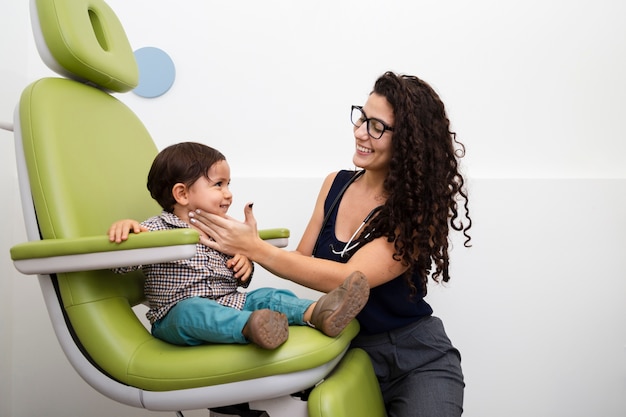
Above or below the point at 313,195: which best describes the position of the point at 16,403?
below

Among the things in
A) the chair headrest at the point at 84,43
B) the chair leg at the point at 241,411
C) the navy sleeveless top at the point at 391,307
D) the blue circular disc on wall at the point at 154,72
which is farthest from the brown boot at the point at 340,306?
the blue circular disc on wall at the point at 154,72

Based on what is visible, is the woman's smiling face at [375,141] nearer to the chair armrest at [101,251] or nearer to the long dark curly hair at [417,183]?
the long dark curly hair at [417,183]

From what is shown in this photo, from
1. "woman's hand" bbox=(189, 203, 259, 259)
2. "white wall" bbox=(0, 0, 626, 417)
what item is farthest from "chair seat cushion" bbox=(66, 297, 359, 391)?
"white wall" bbox=(0, 0, 626, 417)

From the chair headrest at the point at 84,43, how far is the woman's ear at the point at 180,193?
35 centimetres

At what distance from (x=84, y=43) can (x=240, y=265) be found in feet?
2.07

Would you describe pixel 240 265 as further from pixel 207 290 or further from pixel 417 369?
pixel 417 369

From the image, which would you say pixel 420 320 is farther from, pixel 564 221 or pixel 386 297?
pixel 564 221

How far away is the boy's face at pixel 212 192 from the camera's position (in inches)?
58.2

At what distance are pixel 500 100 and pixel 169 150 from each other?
4.37 feet

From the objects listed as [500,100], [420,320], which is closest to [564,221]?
[500,100]

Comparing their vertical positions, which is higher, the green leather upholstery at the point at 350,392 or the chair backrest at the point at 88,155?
the chair backrest at the point at 88,155

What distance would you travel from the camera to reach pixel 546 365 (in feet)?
7.35

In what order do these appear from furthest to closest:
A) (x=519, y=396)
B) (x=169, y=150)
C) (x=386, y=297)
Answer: (x=519, y=396) < (x=386, y=297) < (x=169, y=150)

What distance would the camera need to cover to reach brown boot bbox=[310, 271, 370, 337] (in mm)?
1254
